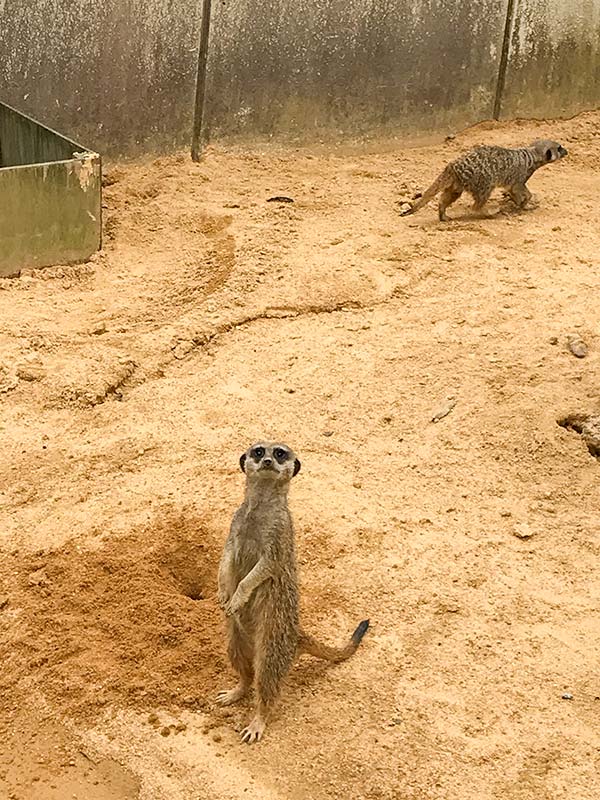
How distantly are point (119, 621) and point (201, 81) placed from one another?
13.0 ft

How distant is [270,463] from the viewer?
300 cm

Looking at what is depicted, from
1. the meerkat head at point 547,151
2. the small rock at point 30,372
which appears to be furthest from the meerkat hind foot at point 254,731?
the meerkat head at point 547,151

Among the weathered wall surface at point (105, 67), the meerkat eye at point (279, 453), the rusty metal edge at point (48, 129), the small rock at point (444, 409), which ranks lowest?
the small rock at point (444, 409)

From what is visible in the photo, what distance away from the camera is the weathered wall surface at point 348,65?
6.53m

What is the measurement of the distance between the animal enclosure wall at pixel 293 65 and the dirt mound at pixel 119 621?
10.8 feet

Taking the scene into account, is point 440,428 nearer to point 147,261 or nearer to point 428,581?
point 428,581

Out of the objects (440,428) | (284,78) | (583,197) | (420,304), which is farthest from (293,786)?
(284,78)

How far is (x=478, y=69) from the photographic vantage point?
711 cm

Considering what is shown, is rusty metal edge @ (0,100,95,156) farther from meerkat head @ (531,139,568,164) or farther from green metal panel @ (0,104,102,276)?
meerkat head @ (531,139,568,164)

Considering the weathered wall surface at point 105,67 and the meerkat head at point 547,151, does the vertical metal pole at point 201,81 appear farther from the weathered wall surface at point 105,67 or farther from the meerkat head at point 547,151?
the meerkat head at point 547,151

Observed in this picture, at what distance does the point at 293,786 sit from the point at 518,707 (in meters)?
0.65

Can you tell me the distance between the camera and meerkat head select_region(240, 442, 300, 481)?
9.86 ft

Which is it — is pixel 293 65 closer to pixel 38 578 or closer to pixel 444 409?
pixel 444 409

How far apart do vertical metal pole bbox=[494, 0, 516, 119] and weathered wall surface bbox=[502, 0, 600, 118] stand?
0.03 m
